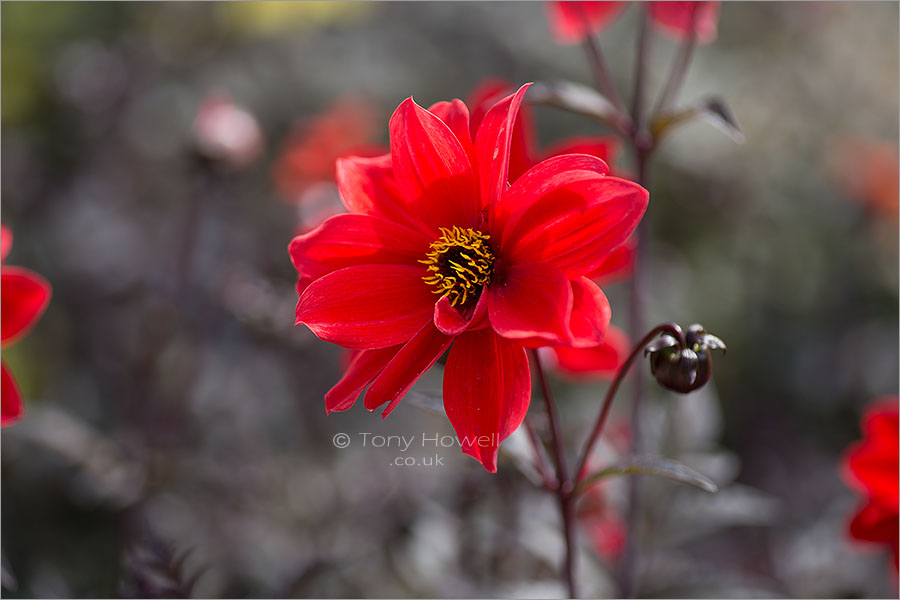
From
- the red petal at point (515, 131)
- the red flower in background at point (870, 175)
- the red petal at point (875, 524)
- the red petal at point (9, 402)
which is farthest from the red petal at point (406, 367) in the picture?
the red flower in background at point (870, 175)

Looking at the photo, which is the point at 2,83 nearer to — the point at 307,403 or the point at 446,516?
the point at 307,403

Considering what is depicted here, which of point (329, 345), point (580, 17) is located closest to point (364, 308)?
point (580, 17)

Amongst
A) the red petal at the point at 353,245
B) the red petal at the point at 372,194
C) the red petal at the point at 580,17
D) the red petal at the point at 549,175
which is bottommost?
the red petal at the point at 353,245

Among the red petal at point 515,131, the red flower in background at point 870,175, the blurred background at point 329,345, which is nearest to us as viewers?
the red petal at point 515,131

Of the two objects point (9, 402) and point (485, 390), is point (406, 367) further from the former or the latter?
point (9, 402)

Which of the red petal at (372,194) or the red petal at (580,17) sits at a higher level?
the red petal at (580,17)

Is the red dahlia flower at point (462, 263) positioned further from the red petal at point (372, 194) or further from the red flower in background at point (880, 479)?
the red flower in background at point (880, 479)

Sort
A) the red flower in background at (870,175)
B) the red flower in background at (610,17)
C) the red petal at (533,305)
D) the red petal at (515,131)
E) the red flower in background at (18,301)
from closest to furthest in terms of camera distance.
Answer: the red petal at (533,305) < the red flower in background at (18,301) < the red petal at (515,131) < the red flower in background at (610,17) < the red flower in background at (870,175)
